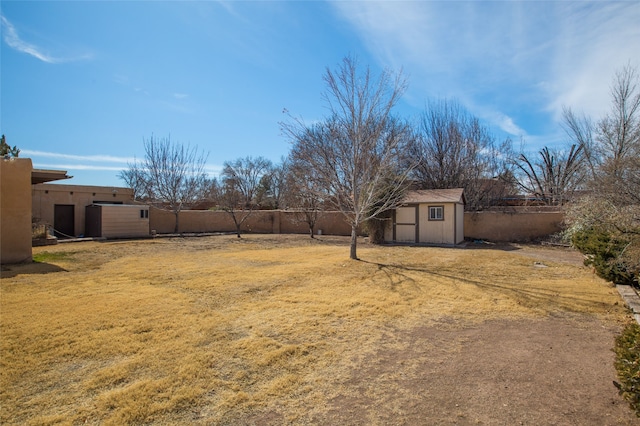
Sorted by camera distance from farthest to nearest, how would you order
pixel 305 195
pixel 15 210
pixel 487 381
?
pixel 305 195, pixel 15 210, pixel 487 381

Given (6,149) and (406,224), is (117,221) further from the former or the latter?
(406,224)

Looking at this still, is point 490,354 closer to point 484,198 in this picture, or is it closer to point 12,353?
point 12,353

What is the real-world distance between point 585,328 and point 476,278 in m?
3.43

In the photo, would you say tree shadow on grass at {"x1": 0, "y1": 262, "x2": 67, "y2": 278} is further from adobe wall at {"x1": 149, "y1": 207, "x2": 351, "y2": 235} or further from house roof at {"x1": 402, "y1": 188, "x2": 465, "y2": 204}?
adobe wall at {"x1": 149, "y1": 207, "x2": 351, "y2": 235}

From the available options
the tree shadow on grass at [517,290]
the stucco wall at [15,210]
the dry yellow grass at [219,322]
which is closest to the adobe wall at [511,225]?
the dry yellow grass at [219,322]

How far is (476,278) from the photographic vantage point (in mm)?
8203

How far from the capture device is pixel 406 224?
17.1 metres

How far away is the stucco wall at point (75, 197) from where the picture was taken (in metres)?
19.4

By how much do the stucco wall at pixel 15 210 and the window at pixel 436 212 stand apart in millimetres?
15222

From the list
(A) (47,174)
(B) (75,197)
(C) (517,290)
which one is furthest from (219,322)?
(B) (75,197)

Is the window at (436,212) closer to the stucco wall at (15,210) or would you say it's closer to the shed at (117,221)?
the stucco wall at (15,210)

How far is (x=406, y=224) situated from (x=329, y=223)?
6959 mm

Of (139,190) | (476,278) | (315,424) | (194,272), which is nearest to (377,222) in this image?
(476,278)

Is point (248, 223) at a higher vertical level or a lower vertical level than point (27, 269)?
higher
